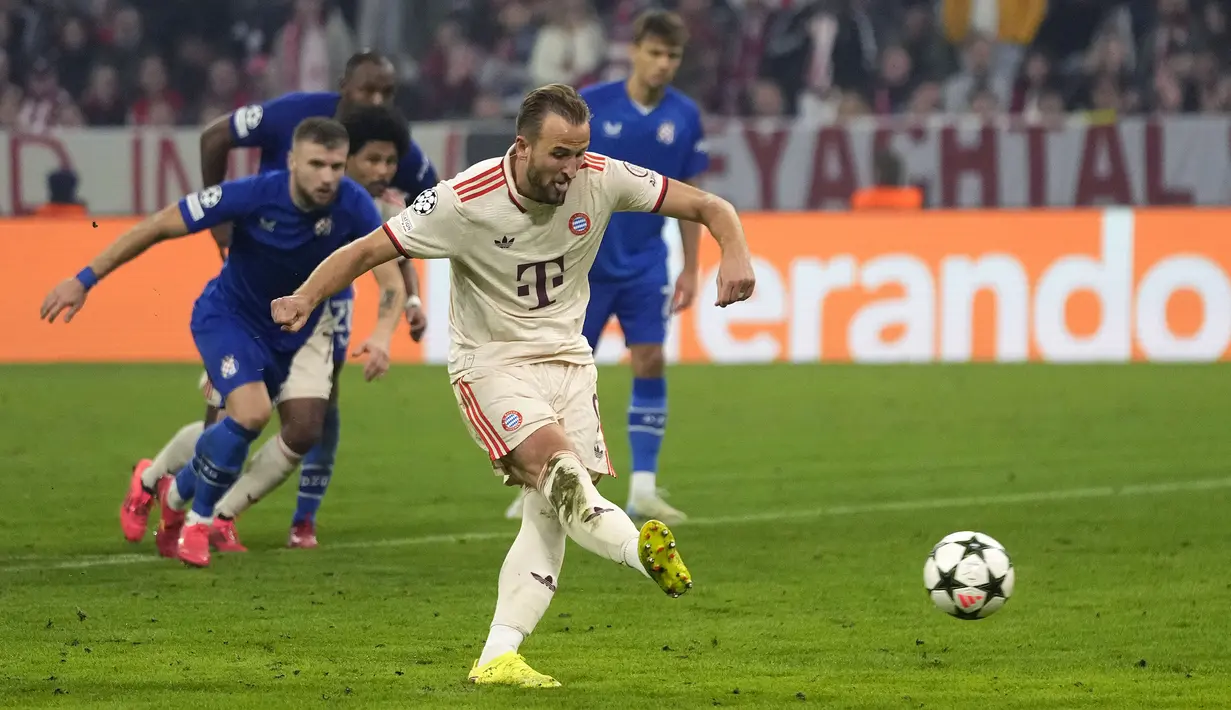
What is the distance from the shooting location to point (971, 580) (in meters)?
5.95

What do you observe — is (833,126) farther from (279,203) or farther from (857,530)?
(279,203)

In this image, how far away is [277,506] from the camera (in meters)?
9.73

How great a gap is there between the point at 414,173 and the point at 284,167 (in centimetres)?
64

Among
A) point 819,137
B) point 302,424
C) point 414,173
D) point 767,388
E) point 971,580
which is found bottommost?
point 971,580

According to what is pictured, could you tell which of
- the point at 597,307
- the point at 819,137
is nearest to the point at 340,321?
the point at 597,307

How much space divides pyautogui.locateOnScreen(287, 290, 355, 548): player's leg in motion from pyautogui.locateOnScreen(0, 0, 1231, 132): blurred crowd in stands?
408 inches

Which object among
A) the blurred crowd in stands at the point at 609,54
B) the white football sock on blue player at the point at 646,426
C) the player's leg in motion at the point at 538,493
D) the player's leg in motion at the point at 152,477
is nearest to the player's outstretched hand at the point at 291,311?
the player's leg in motion at the point at 538,493

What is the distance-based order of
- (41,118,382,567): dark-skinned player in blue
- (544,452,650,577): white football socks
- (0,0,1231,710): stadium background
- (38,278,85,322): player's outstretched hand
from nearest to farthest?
1. (544,452,650,577): white football socks
2. (0,0,1231,710): stadium background
3. (38,278,85,322): player's outstretched hand
4. (41,118,382,567): dark-skinned player in blue

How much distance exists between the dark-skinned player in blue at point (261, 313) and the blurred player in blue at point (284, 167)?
0.28 meters

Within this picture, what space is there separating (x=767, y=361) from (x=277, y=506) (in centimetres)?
745

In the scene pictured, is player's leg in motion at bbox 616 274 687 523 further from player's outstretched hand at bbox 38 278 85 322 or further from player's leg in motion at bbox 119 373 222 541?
player's outstretched hand at bbox 38 278 85 322

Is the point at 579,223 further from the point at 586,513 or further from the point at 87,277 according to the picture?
the point at 87,277

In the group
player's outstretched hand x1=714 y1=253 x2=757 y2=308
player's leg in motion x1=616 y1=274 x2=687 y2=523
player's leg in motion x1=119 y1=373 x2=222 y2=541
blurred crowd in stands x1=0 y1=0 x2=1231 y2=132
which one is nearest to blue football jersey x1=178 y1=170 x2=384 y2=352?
player's leg in motion x1=119 y1=373 x2=222 y2=541

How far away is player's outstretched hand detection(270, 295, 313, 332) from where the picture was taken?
515 centimetres
